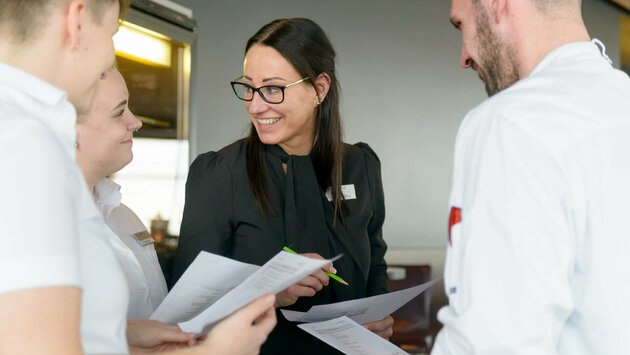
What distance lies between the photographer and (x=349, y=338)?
61.9 inches

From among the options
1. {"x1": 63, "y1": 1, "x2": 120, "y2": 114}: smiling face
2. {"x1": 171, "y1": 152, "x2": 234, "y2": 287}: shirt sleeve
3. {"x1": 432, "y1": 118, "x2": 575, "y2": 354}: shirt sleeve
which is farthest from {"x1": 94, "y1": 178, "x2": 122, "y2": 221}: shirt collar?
{"x1": 432, "y1": 118, "x2": 575, "y2": 354}: shirt sleeve

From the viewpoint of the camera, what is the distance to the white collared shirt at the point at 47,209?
2.44ft

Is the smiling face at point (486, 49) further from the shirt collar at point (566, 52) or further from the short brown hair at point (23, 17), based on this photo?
the short brown hair at point (23, 17)

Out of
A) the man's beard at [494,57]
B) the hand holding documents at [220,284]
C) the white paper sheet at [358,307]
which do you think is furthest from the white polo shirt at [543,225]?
the white paper sheet at [358,307]

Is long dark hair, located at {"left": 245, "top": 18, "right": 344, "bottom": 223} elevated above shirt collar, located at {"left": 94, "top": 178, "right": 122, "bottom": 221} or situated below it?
above

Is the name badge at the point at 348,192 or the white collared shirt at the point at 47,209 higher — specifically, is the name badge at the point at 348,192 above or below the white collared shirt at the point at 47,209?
below

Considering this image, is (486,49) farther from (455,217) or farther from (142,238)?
(142,238)

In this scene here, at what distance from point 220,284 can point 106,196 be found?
575mm

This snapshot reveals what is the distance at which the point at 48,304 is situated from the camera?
75 centimetres

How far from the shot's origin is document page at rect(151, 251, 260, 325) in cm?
130

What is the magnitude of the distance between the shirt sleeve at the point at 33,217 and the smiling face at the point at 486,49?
2.52 feet

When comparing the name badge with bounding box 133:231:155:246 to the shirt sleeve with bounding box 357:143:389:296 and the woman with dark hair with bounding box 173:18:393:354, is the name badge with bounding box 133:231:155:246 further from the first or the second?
the shirt sleeve with bounding box 357:143:389:296

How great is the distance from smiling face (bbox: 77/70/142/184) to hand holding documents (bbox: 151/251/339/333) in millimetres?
443

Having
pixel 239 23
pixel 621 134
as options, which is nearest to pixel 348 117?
pixel 239 23
